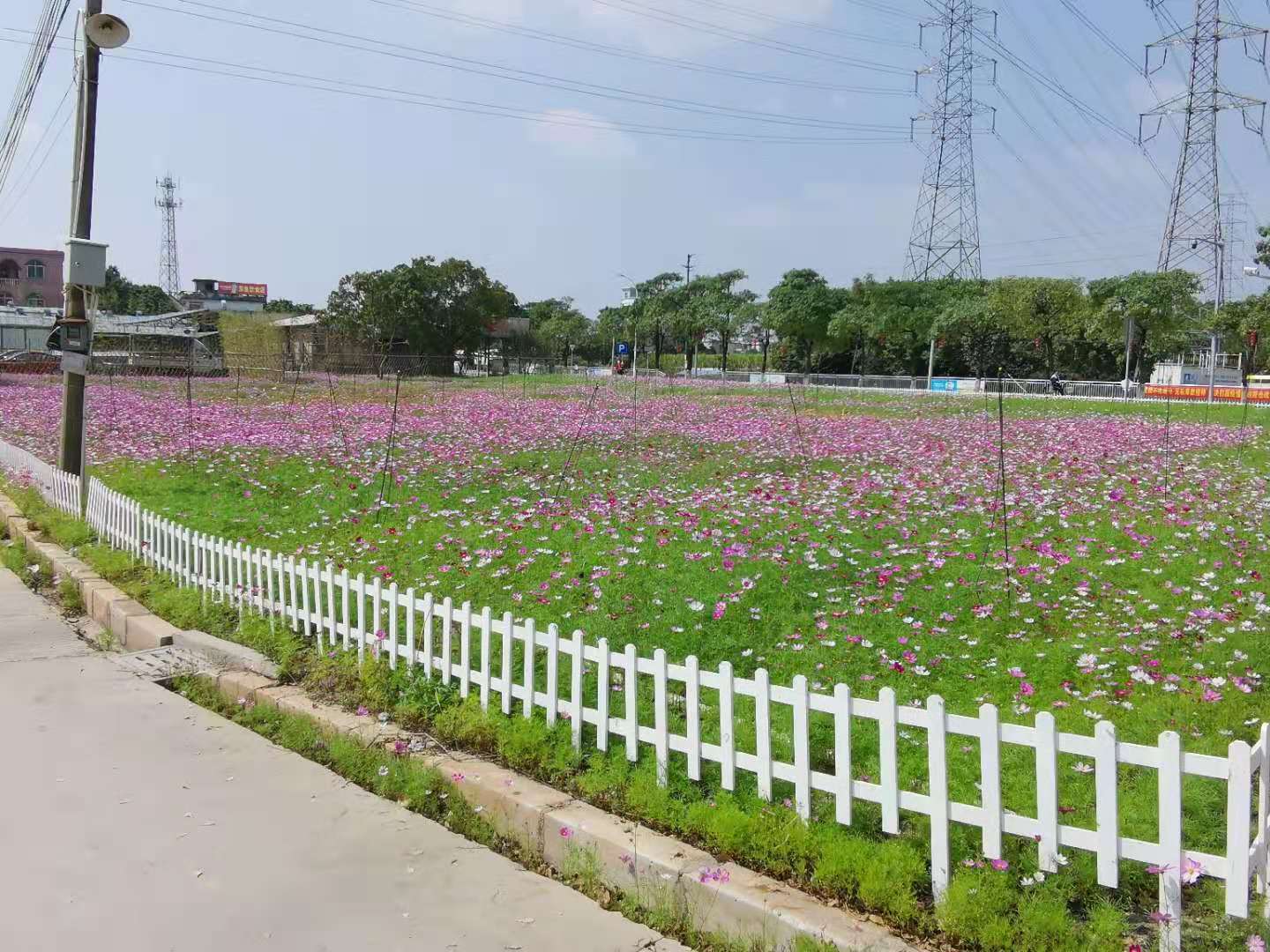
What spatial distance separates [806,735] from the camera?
3.52 meters

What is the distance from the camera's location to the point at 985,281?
56.4m

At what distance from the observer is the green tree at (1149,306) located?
40.2 meters

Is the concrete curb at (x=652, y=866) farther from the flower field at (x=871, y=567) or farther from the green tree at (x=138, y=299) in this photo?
the green tree at (x=138, y=299)

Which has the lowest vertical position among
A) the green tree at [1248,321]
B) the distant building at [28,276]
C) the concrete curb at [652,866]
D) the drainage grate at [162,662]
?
the concrete curb at [652,866]

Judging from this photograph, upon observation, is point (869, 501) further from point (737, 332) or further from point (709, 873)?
point (737, 332)

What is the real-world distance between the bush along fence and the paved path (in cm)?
82

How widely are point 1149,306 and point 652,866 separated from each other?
43751 mm

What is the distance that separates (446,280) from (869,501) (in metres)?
50.8

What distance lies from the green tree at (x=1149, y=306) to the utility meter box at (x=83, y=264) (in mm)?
39814

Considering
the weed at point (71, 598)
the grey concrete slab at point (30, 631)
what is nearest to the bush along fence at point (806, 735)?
the grey concrete slab at point (30, 631)

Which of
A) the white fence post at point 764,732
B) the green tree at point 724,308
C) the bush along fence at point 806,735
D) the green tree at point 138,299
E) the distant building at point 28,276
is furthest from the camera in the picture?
the green tree at point 138,299

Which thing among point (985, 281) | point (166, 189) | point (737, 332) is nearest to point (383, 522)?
point (985, 281)

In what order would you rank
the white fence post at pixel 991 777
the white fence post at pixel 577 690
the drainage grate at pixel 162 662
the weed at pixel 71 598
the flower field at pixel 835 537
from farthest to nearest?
1. the weed at pixel 71 598
2. the drainage grate at pixel 162 662
3. the flower field at pixel 835 537
4. the white fence post at pixel 577 690
5. the white fence post at pixel 991 777

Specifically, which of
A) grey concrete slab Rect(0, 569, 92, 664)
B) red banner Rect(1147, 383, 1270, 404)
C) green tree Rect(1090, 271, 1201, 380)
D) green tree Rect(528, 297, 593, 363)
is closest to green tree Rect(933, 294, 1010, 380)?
green tree Rect(1090, 271, 1201, 380)
